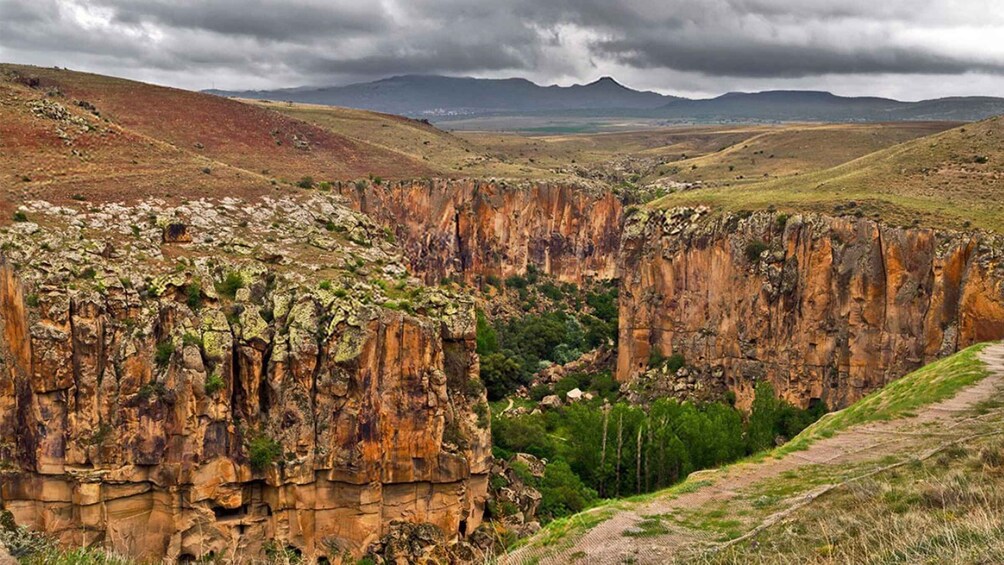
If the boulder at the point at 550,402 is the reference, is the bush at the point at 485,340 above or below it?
above

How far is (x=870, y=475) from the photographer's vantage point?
19203 mm

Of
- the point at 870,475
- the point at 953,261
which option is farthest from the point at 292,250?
the point at 953,261

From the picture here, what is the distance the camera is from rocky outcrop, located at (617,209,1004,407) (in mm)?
44406

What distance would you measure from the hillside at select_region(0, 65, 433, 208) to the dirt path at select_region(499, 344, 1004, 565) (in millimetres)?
30330

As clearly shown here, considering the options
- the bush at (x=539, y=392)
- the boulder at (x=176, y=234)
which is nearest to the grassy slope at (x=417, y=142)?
the bush at (x=539, y=392)

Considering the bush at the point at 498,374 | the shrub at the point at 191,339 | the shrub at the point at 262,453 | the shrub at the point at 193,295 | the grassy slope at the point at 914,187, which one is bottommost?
the bush at the point at 498,374

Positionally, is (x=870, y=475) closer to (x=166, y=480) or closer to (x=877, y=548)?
(x=877, y=548)

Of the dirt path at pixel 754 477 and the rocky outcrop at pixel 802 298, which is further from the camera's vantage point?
the rocky outcrop at pixel 802 298

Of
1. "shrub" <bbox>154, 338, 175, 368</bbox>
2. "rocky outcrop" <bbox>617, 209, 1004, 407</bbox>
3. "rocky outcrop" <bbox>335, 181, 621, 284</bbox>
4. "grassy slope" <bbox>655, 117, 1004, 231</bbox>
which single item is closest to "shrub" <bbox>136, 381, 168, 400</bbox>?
"shrub" <bbox>154, 338, 175, 368</bbox>

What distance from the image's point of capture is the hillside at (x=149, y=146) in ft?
137

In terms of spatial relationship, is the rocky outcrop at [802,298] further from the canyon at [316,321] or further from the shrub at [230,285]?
the shrub at [230,285]

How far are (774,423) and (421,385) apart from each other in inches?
944

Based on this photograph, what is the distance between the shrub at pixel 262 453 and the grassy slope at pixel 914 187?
37.2 metres

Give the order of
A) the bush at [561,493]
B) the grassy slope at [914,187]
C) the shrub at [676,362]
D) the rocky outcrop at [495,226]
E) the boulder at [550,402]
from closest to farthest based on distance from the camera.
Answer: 1. the bush at [561,493]
2. the grassy slope at [914,187]
3. the boulder at [550,402]
4. the shrub at [676,362]
5. the rocky outcrop at [495,226]
